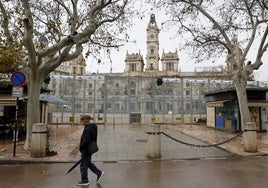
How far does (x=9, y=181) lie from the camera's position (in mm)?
6180

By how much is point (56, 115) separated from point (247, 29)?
26.8 meters

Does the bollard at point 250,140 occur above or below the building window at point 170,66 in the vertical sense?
below

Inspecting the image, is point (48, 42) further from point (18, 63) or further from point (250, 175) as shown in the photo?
point (250, 175)

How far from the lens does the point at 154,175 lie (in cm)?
679

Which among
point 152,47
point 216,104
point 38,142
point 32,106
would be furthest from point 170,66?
point 38,142

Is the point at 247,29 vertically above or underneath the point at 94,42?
above

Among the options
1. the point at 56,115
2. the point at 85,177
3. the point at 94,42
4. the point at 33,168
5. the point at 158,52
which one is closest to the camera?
the point at 85,177

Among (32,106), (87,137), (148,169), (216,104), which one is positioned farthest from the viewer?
(216,104)

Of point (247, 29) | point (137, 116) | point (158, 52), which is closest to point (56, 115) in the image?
point (137, 116)

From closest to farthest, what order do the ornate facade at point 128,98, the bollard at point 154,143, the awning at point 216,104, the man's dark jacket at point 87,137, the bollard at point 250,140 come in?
1. the man's dark jacket at point 87,137
2. the bollard at point 154,143
3. the bollard at point 250,140
4. the awning at point 216,104
5. the ornate facade at point 128,98

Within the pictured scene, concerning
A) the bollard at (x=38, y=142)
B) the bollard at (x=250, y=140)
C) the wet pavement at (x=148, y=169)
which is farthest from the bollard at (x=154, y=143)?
the bollard at (x=250, y=140)

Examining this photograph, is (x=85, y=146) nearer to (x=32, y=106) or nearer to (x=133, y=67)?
(x=32, y=106)

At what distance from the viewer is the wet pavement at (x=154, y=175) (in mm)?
5934

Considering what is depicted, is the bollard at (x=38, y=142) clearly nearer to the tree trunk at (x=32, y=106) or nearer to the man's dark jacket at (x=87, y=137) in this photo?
the tree trunk at (x=32, y=106)
